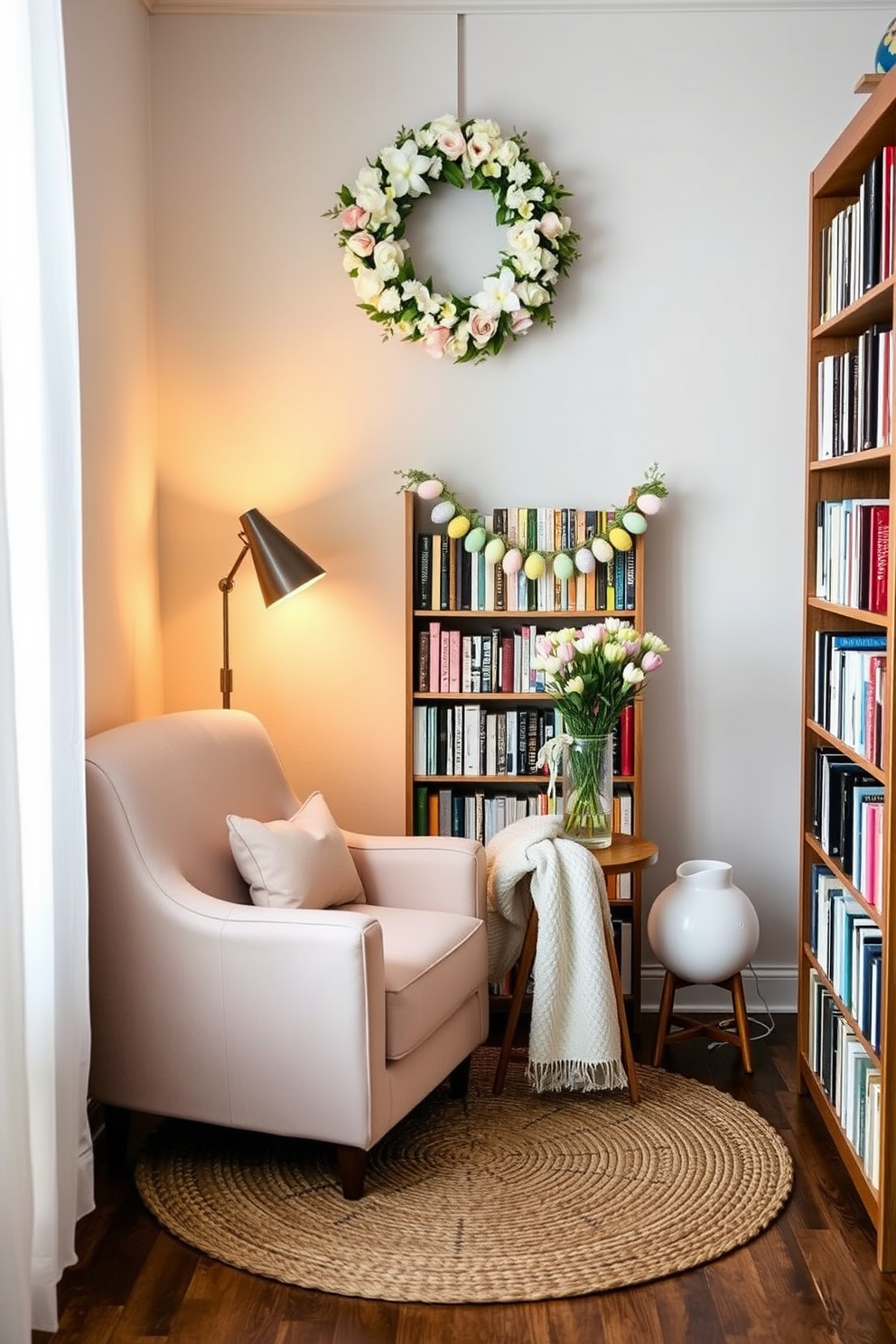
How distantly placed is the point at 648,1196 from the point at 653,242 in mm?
2444

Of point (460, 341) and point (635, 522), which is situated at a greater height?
point (460, 341)

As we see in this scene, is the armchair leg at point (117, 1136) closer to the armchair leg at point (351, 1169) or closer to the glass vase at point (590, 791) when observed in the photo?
the armchair leg at point (351, 1169)

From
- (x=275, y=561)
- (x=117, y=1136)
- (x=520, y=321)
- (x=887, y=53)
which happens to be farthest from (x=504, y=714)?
(x=887, y=53)

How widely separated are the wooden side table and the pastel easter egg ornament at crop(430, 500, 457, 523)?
0.98 metres

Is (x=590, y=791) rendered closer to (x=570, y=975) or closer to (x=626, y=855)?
(x=626, y=855)

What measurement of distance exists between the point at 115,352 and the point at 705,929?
2.02 meters

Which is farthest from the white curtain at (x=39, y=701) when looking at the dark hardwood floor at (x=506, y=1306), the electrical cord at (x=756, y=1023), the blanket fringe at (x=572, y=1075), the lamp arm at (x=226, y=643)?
the electrical cord at (x=756, y=1023)

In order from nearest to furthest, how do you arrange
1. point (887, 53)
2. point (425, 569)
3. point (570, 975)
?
point (887, 53), point (570, 975), point (425, 569)

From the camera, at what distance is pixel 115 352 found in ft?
10.7

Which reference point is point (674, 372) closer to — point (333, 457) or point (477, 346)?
point (477, 346)

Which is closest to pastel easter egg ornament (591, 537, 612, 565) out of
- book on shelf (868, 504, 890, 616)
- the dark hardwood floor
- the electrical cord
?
book on shelf (868, 504, 890, 616)

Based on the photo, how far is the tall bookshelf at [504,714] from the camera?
→ 3.52 meters

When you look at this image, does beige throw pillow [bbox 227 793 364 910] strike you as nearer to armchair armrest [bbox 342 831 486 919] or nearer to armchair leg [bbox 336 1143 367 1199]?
armchair armrest [bbox 342 831 486 919]

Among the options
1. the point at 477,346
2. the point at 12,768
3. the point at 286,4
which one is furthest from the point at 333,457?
the point at 12,768
